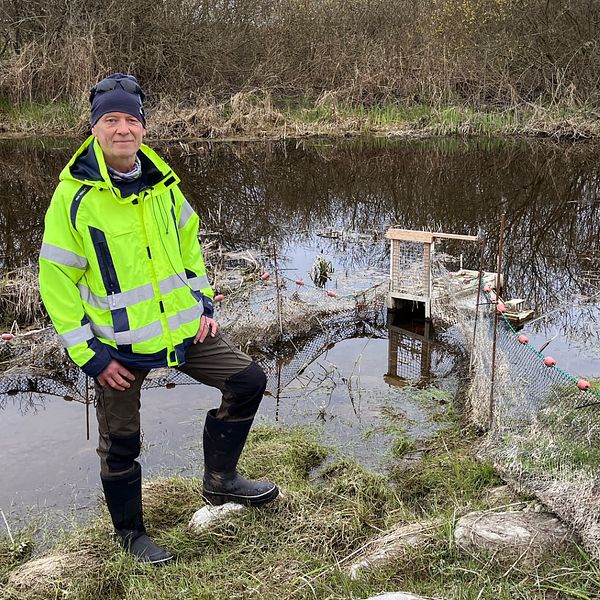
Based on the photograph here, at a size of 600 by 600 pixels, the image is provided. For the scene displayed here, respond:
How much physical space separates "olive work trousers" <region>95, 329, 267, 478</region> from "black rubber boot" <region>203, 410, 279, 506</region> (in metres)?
0.06

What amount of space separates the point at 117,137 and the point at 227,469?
163 centimetres

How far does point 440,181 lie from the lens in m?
12.4

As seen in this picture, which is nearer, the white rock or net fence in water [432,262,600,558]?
net fence in water [432,262,600,558]

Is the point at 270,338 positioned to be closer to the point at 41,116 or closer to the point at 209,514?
the point at 209,514

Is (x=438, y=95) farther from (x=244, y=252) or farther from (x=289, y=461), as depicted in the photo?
(x=289, y=461)

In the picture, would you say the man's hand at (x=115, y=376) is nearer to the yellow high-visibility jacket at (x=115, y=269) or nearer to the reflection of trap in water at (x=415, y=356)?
the yellow high-visibility jacket at (x=115, y=269)

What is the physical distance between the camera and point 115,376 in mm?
2744

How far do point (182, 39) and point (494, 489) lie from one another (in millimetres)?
17730

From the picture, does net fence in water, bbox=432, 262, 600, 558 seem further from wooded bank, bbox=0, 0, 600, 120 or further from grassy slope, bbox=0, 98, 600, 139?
wooded bank, bbox=0, 0, 600, 120

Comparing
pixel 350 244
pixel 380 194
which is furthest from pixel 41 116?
pixel 350 244

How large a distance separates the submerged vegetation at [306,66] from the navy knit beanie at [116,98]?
582 inches

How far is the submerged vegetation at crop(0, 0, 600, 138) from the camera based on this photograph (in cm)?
1714

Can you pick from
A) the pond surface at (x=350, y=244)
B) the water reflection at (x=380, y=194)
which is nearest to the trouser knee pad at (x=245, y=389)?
the pond surface at (x=350, y=244)

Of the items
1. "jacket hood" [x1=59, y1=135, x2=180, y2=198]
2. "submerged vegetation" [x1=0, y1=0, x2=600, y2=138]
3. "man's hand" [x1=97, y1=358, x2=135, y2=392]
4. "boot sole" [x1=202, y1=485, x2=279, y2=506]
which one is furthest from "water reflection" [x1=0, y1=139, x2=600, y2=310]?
"jacket hood" [x1=59, y1=135, x2=180, y2=198]
